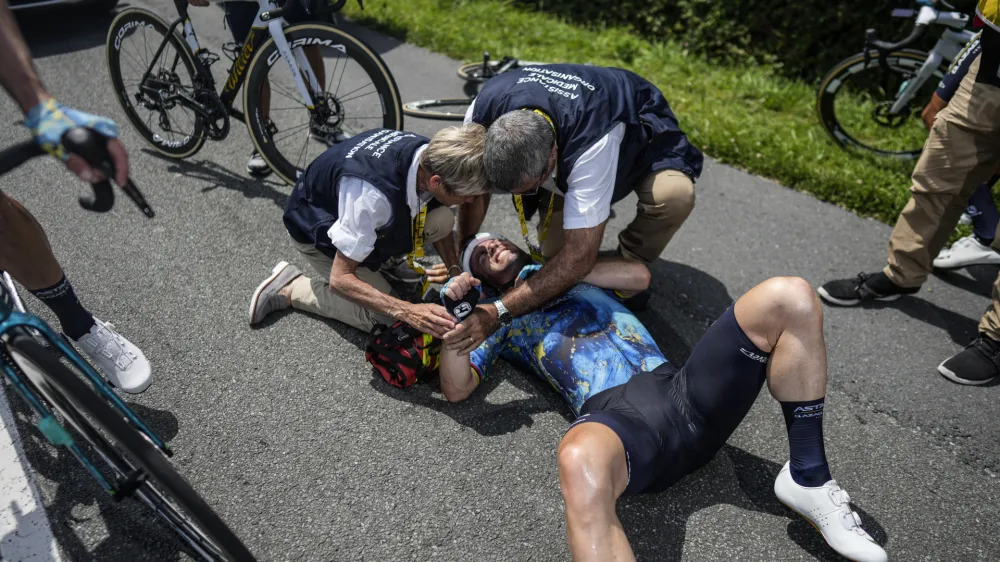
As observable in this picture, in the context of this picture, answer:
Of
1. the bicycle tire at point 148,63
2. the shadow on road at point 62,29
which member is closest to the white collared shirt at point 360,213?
the bicycle tire at point 148,63

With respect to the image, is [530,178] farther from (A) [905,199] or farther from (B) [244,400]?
(A) [905,199]

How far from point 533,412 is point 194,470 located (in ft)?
4.81

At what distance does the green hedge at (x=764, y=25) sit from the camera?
20.1 ft

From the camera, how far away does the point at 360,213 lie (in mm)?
2863

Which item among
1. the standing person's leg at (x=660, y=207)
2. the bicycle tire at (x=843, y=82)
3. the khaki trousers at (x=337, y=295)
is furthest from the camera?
the bicycle tire at (x=843, y=82)

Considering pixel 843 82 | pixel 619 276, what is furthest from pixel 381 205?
pixel 843 82

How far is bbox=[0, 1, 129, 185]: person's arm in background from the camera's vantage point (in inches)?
73.9

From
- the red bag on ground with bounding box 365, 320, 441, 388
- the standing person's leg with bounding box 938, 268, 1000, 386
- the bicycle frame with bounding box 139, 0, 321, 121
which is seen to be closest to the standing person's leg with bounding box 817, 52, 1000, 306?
the standing person's leg with bounding box 938, 268, 1000, 386

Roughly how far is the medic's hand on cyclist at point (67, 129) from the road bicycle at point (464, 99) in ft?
11.2

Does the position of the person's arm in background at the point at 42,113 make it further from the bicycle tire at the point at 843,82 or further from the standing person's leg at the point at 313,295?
the bicycle tire at the point at 843,82

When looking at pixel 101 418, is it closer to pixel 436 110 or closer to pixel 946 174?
pixel 946 174

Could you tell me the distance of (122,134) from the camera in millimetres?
5160

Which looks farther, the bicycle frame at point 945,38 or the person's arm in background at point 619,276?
the bicycle frame at point 945,38

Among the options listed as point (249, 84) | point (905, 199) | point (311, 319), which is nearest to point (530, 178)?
point (311, 319)
